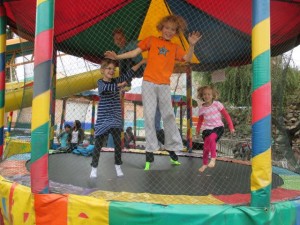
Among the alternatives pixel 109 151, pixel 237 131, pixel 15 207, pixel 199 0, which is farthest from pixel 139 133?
pixel 15 207

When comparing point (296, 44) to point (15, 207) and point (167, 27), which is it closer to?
point (167, 27)

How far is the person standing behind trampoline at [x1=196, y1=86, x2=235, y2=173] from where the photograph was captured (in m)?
3.06

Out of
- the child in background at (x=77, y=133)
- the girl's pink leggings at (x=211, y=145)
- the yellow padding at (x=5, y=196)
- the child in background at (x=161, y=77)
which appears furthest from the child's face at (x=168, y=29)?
the child in background at (x=77, y=133)

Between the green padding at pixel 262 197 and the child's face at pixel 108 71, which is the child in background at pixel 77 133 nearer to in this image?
the child's face at pixel 108 71

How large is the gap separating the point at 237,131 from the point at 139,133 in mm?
5237

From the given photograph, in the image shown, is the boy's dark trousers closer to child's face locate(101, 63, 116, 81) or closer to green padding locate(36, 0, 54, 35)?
child's face locate(101, 63, 116, 81)

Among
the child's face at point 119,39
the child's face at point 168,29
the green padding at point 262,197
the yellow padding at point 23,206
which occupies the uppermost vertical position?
the child's face at point 119,39

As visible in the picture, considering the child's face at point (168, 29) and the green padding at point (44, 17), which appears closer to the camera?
the green padding at point (44, 17)

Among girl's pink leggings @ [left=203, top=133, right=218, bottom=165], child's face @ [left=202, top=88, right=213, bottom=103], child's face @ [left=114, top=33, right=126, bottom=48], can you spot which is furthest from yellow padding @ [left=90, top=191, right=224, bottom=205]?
child's face @ [left=114, top=33, right=126, bottom=48]

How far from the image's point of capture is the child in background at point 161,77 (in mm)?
2660

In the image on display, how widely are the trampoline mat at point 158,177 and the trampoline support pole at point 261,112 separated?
44 cm

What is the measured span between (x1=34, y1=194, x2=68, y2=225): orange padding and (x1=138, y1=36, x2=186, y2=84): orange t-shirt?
1.25 m

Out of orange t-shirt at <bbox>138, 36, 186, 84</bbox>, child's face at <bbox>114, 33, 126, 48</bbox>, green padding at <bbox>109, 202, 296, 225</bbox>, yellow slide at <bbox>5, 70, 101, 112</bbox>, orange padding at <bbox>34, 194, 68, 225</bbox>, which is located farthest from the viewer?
yellow slide at <bbox>5, 70, 101, 112</bbox>

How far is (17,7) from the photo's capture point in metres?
3.01
